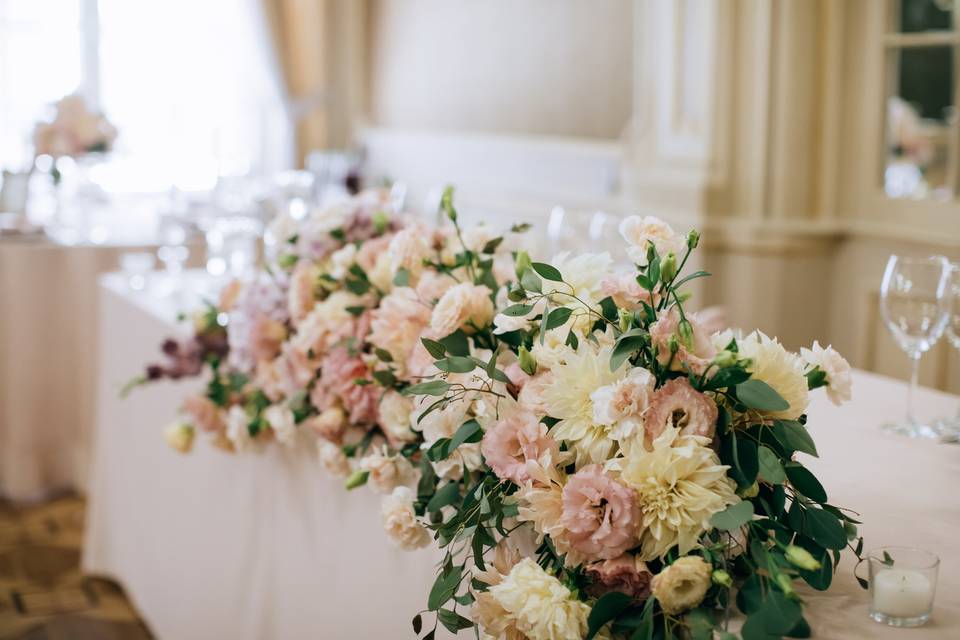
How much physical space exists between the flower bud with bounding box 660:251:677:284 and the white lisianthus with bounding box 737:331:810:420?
0.09 metres

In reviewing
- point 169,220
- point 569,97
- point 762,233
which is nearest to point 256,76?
point 569,97

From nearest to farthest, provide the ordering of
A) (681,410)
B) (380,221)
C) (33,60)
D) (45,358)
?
(681,410) < (380,221) < (45,358) < (33,60)

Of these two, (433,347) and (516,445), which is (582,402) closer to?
(516,445)

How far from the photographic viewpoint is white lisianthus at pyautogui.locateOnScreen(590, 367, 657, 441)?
95 centimetres

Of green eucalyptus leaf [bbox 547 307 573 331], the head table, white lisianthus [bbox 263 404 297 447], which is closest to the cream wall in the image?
the head table

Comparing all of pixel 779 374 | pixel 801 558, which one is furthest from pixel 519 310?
pixel 801 558

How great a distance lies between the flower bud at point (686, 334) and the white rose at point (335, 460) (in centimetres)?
68

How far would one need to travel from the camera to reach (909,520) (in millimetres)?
1228

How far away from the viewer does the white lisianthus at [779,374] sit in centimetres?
96

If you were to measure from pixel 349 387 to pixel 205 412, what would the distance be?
43 centimetres

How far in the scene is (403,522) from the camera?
116 cm

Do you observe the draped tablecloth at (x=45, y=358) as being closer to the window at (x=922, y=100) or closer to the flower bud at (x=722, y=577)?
the window at (x=922, y=100)

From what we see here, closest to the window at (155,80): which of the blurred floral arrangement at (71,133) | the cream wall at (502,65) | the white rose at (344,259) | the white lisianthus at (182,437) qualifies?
the cream wall at (502,65)

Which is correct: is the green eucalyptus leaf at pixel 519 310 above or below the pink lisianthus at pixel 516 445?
above
